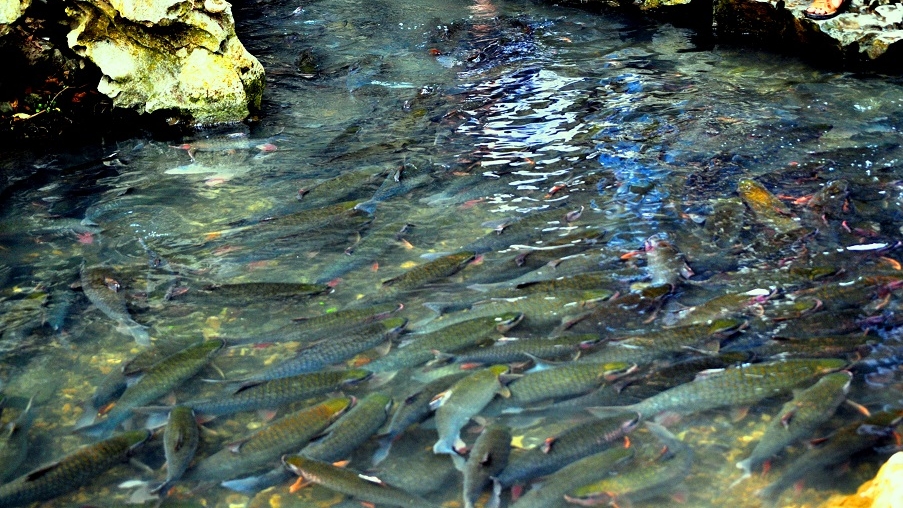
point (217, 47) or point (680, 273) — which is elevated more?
point (217, 47)

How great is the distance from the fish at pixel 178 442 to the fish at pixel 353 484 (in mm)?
534

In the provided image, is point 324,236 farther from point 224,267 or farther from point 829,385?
point 829,385

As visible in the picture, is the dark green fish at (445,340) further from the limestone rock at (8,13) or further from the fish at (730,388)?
the limestone rock at (8,13)

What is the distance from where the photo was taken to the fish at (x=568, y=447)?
3.57 meters

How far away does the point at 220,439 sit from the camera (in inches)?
160

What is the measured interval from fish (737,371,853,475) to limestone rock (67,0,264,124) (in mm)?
6512

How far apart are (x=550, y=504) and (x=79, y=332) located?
332 centimetres

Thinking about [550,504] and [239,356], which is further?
[239,356]

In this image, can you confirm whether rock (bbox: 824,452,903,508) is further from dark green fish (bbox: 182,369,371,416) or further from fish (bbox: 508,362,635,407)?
dark green fish (bbox: 182,369,371,416)

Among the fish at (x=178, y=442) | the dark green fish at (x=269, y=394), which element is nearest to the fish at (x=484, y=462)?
the dark green fish at (x=269, y=394)

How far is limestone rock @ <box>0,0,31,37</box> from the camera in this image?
734 centimetres

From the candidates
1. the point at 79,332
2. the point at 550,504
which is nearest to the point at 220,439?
the point at 79,332

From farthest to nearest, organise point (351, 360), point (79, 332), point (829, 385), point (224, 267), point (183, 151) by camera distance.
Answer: point (183, 151)
point (224, 267)
point (79, 332)
point (351, 360)
point (829, 385)

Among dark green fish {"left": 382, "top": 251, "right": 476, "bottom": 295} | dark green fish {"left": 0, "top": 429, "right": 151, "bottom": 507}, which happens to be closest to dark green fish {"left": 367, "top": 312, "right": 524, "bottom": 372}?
dark green fish {"left": 382, "top": 251, "right": 476, "bottom": 295}
